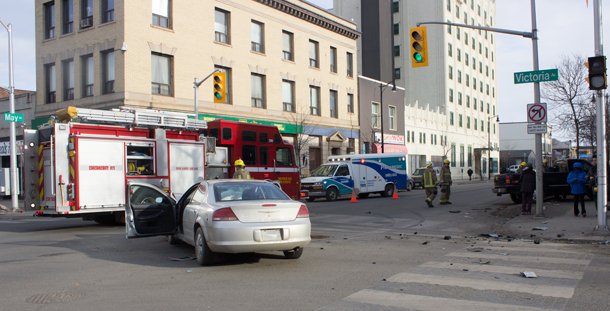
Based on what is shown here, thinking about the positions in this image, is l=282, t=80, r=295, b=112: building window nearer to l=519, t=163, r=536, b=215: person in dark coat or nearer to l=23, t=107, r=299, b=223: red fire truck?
l=23, t=107, r=299, b=223: red fire truck

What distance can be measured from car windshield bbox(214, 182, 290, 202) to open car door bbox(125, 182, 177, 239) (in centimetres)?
142

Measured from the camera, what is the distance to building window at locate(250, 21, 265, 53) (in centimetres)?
3035

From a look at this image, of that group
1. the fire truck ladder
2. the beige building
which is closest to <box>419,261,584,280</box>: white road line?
the fire truck ladder

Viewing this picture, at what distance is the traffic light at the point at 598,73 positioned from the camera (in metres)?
10.5

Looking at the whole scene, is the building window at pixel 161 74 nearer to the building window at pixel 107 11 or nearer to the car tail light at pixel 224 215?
the building window at pixel 107 11

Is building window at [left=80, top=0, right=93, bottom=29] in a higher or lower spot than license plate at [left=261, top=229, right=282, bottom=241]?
higher

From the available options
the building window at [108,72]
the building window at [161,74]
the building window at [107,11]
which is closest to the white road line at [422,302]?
the building window at [161,74]

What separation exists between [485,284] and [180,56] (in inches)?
877

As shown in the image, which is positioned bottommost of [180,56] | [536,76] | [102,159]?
[102,159]

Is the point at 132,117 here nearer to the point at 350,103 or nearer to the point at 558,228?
the point at 558,228

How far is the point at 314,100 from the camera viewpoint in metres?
35.6

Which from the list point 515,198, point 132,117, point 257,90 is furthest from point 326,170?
point 132,117

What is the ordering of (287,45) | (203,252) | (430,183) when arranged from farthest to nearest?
(287,45) → (430,183) → (203,252)

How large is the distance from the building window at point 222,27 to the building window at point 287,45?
504cm
